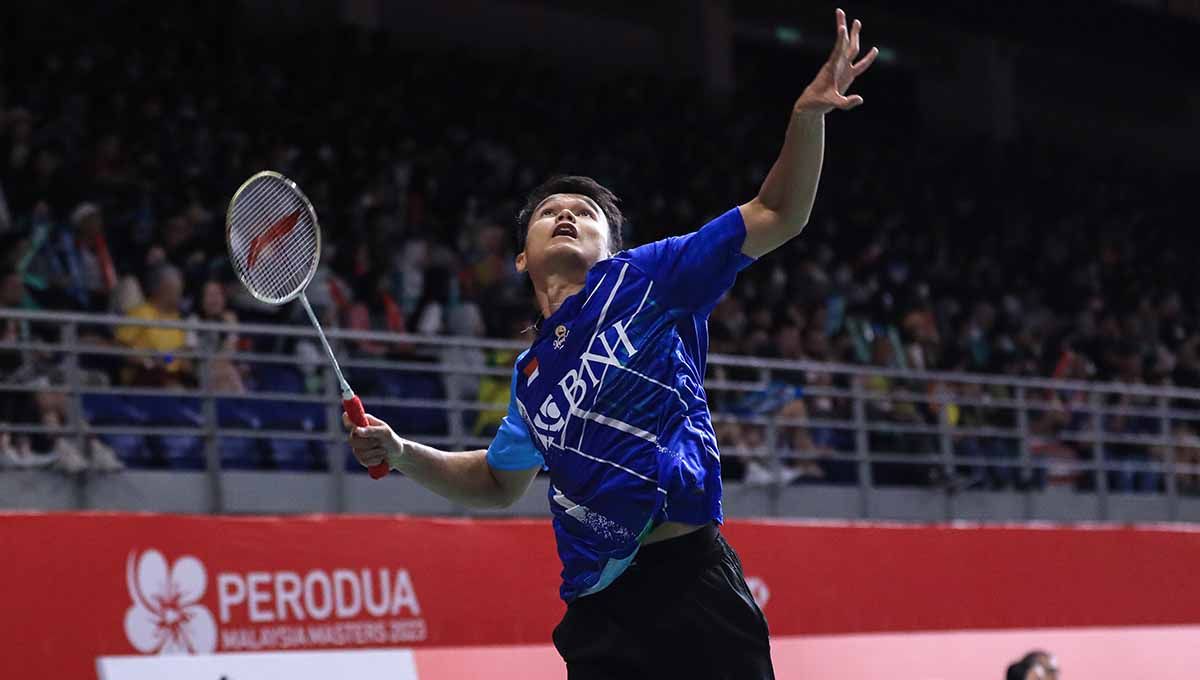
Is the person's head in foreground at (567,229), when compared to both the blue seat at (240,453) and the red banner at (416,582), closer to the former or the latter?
the red banner at (416,582)

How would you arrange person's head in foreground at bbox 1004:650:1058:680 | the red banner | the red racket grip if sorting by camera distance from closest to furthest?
the red racket grip, the red banner, person's head in foreground at bbox 1004:650:1058:680

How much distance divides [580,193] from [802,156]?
0.66 m

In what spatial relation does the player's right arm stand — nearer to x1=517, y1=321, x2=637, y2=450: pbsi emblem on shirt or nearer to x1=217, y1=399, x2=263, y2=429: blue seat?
x1=517, y1=321, x2=637, y2=450: pbsi emblem on shirt

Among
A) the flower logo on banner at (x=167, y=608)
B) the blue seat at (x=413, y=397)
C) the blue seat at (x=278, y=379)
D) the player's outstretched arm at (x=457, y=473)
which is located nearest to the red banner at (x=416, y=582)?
the flower logo on banner at (x=167, y=608)

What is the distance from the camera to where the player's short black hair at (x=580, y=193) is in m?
3.36

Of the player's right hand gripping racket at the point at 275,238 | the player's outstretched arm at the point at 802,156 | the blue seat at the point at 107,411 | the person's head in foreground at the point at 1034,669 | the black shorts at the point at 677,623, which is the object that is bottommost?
the person's head in foreground at the point at 1034,669

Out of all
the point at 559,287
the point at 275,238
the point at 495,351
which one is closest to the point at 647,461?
the point at 559,287

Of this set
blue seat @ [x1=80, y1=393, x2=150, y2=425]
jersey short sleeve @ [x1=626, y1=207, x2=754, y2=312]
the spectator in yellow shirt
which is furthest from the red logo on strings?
blue seat @ [x1=80, y1=393, x2=150, y2=425]

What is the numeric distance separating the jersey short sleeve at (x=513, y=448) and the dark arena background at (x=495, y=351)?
2.52 metres

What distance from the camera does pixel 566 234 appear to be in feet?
10.6

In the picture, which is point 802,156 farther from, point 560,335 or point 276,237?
point 276,237

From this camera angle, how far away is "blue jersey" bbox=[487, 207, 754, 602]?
9.87 feet

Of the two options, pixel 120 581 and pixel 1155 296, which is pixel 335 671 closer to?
pixel 120 581

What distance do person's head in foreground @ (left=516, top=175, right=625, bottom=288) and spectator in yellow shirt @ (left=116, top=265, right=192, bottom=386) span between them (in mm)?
4910
